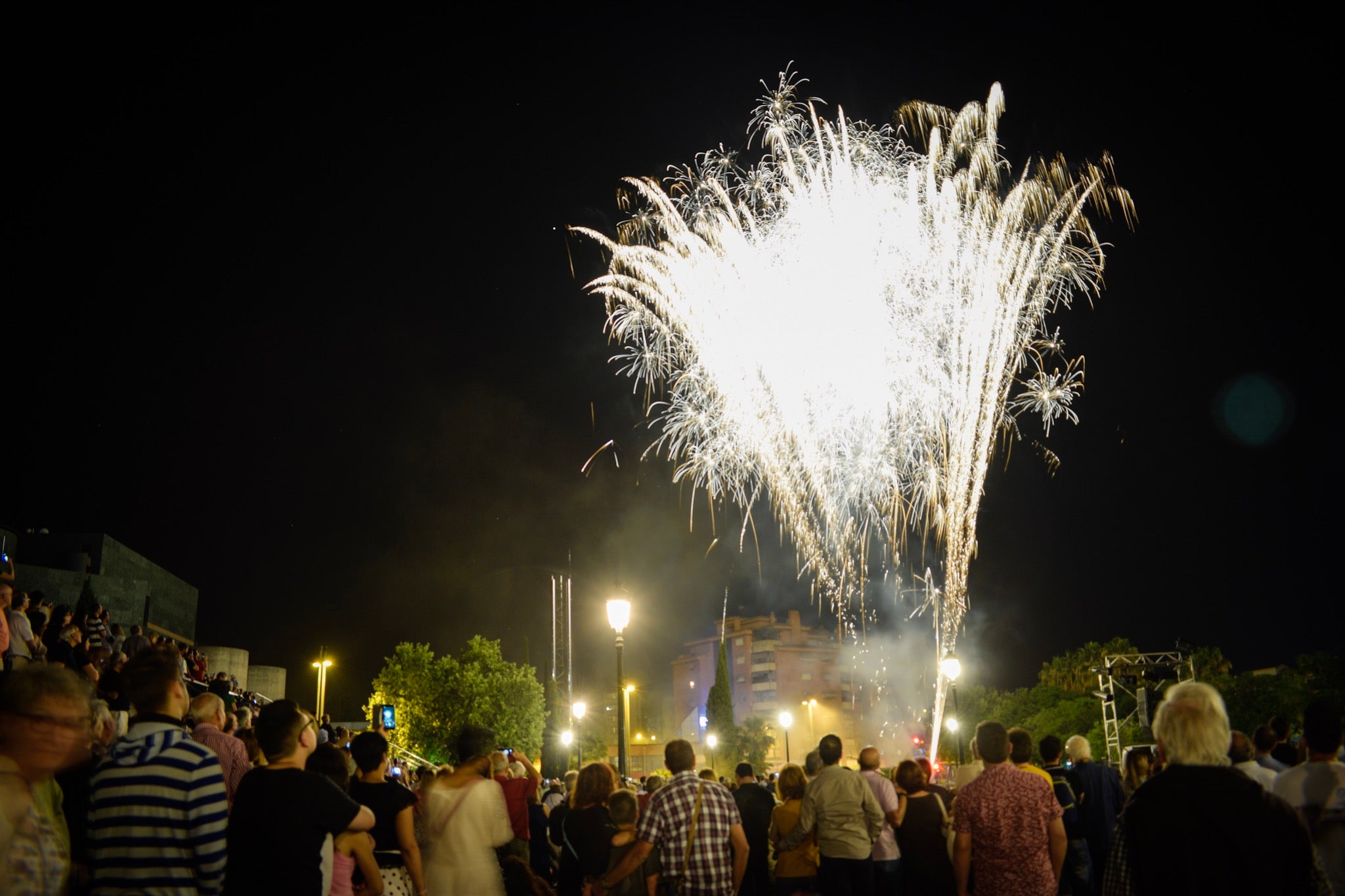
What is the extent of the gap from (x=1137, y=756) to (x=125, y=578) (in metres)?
47.8

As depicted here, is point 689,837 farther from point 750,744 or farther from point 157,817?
point 750,744

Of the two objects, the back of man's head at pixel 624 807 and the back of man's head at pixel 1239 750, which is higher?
the back of man's head at pixel 1239 750

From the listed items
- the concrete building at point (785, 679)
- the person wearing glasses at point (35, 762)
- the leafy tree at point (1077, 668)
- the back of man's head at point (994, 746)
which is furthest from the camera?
the concrete building at point (785, 679)

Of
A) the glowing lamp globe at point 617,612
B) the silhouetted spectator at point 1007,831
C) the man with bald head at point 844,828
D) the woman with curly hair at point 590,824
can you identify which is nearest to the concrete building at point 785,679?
the glowing lamp globe at point 617,612

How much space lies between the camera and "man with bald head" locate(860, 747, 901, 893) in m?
7.49

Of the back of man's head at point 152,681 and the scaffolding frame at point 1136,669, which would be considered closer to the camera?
the back of man's head at point 152,681

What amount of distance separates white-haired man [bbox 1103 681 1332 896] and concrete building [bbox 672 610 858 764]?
341 ft

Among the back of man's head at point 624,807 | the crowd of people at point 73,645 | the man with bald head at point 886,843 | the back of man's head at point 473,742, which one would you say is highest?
the crowd of people at point 73,645

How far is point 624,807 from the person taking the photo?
6.58 meters

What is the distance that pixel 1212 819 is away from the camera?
10.5ft

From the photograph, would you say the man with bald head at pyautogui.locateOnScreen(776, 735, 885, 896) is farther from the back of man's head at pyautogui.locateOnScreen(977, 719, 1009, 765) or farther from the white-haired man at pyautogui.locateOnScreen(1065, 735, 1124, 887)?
the white-haired man at pyautogui.locateOnScreen(1065, 735, 1124, 887)

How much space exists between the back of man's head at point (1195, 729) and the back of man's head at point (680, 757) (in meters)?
3.29

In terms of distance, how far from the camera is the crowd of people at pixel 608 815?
3305 mm

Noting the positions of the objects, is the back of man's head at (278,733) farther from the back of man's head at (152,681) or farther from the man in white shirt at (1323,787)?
the man in white shirt at (1323,787)
